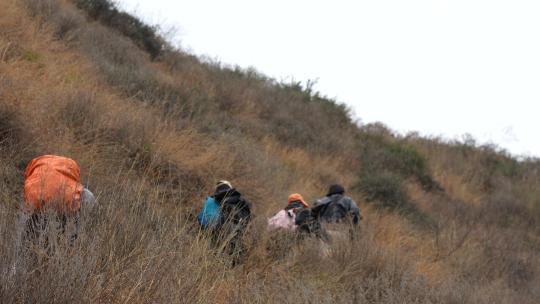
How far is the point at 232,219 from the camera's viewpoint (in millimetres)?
4789

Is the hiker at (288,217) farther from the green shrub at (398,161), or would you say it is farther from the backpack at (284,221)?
the green shrub at (398,161)

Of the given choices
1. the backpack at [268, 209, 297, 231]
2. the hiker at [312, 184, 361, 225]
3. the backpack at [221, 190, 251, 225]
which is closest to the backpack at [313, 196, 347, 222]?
the hiker at [312, 184, 361, 225]

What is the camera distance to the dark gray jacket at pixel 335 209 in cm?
700

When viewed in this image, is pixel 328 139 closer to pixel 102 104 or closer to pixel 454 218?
pixel 454 218

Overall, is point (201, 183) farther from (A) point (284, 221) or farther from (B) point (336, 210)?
(B) point (336, 210)

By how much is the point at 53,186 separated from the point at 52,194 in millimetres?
216

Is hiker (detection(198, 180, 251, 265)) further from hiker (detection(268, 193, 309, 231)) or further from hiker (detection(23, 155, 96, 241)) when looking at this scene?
hiker (detection(23, 155, 96, 241))

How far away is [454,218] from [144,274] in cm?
1101

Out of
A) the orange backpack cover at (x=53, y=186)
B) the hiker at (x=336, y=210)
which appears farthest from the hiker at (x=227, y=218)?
the hiker at (x=336, y=210)

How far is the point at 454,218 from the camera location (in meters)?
12.8

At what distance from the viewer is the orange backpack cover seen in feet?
11.5

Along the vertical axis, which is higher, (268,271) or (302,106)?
(302,106)

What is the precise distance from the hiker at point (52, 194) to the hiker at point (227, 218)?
1.07 metres

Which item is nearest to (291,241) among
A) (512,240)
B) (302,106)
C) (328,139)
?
(512,240)
